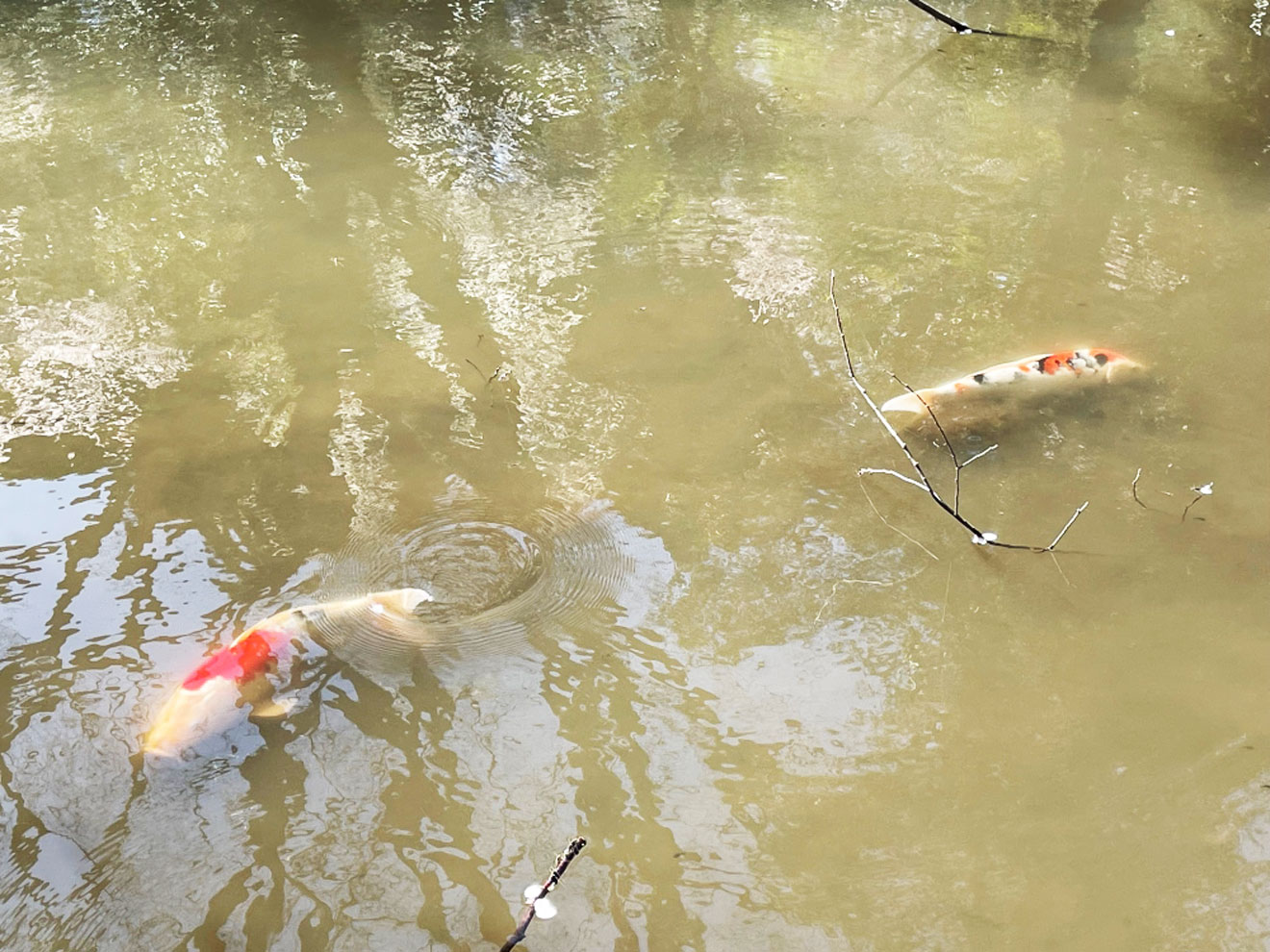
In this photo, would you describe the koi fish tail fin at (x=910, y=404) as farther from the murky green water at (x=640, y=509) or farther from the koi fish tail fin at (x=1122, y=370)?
the koi fish tail fin at (x=1122, y=370)

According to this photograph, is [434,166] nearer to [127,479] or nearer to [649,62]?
[649,62]

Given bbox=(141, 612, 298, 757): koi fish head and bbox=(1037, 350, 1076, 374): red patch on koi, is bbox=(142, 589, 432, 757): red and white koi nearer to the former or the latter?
bbox=(141, 612, 298, 757): koi fish head

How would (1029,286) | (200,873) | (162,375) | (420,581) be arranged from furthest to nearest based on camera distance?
(1029,286) < (162,375) < (420,581) < (200,873)

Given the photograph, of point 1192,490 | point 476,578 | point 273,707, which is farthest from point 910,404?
point 273,707

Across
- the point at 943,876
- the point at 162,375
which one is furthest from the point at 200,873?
the point at 162,375

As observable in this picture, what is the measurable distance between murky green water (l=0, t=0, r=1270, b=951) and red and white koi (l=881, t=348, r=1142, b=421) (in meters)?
0.13

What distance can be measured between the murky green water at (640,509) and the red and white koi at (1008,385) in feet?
0.44

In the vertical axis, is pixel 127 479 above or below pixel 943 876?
above

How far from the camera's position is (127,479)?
354 centimetres

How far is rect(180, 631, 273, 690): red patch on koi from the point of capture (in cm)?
276

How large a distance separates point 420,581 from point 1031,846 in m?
1.74

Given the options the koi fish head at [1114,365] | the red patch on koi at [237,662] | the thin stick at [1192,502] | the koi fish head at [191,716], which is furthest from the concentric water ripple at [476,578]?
the koi fish head at [1114,365]

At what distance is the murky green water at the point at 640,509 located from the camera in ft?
8.11

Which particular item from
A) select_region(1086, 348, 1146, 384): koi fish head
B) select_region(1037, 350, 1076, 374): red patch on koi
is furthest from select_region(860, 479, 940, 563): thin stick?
select_region(1086, 348, 1146, 384): koi fish head
